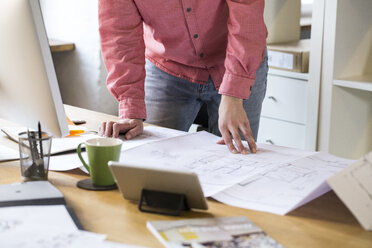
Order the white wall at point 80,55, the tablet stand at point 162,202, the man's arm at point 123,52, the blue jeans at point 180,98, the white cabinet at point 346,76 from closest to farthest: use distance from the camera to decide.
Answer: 1. the tablet stand at point 162,202
2. the man's arm at point 123,52
3. the blue jeans at point 180,98
4. the white cabinet at point 346,76
5. the white wall at point 80,55

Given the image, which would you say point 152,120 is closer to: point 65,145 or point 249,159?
point 65,145

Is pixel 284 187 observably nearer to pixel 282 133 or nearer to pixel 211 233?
pixel 211 233

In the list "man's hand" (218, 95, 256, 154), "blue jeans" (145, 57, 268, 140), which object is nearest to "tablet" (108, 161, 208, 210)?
"man's hand" (218, 95, 256, 154)

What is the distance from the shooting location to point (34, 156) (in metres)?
1.10

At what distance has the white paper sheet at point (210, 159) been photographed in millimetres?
1115

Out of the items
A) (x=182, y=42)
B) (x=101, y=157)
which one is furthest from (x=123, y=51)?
(x=101, y=157)

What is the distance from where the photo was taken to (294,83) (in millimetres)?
2316

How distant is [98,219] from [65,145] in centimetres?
46

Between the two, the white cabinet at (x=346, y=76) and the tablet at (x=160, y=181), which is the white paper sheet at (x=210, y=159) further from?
the white cabinet at (x=346, y=76)

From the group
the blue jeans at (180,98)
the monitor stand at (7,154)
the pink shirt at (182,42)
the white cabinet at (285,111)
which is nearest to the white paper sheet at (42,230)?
the monitor stand at (7,154)

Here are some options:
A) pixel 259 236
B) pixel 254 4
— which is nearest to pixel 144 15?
pixel 254 4

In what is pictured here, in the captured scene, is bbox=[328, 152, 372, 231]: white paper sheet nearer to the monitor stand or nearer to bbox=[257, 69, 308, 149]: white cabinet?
the monitor stand

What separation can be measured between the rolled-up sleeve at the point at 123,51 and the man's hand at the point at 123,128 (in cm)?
7

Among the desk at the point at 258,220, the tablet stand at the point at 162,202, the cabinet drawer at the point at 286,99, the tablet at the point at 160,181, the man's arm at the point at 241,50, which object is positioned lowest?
the cabinet drawer at the point at 286,99
